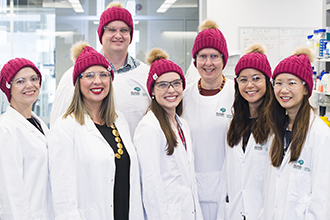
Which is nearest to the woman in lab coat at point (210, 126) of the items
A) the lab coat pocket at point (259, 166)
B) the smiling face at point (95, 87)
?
the lab coat pocket at point (259, 166)

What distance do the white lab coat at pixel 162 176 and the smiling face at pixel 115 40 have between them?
2.20ft

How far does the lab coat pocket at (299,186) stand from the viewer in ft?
6.29

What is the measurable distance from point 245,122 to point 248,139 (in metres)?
0.12

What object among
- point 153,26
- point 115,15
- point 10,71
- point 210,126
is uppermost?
point 153,26

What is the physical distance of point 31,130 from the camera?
75.2 inches

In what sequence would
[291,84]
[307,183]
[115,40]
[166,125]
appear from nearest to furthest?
[307,183], [291,84], [166,125], [115,40]

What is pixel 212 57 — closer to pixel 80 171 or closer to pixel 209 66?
pixel 209 66

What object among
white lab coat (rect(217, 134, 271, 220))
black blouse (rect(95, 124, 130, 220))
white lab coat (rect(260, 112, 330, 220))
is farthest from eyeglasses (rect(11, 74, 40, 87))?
white lab coat (rect(260, 112, 330, 220))

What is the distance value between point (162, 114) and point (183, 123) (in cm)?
24

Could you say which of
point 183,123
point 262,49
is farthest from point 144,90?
point 262,49

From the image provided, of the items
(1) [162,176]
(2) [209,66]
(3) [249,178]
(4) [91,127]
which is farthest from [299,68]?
(4) [91,127]

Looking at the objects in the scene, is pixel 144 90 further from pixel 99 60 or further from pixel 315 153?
pixel 315 153

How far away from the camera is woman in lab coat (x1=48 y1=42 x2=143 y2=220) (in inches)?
72.2

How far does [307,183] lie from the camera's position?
6.29ft
